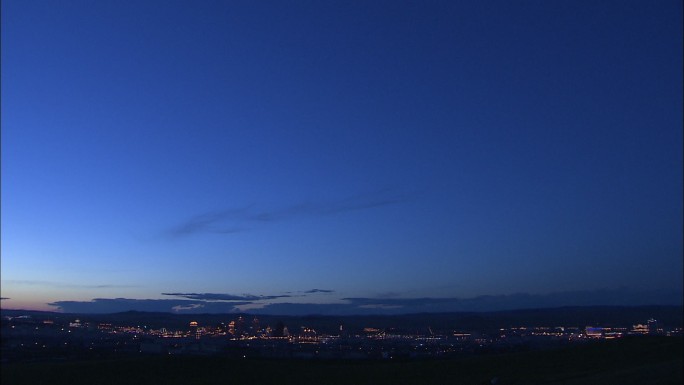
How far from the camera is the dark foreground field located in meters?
33.6

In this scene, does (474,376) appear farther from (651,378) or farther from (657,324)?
(657,324)

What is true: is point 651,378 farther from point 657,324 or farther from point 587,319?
point 587,319

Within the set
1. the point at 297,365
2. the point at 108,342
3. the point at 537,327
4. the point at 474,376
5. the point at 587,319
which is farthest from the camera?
the point at 587,319

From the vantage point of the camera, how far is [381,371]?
43.8 metres

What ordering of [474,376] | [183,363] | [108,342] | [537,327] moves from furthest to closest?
[537,327] → [108,342] → [183,363] → [474,376]

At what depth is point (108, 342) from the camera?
65812 millimetres

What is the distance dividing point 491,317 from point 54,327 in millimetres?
106705

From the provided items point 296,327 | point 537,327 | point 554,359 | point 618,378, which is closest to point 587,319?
point 537,327

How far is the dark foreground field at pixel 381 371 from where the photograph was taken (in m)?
33.6

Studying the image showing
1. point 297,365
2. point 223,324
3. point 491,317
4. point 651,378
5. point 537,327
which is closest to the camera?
point 651,378

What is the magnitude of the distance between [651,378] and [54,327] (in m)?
58.1

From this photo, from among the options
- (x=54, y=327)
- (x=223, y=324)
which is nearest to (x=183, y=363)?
(x=54, y=327)

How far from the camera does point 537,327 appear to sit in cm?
12800

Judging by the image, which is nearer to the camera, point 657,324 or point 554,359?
point 554,359
